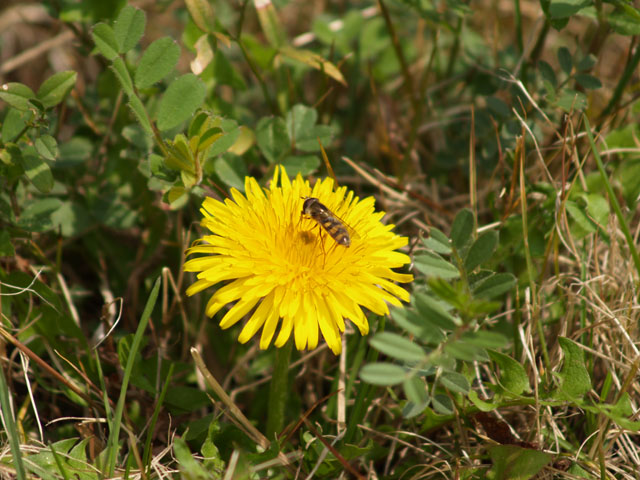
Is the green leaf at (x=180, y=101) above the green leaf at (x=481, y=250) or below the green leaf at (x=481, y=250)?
above

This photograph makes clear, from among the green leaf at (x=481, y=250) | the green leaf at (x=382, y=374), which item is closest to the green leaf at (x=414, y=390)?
the green leaf at (x=382, y=374)

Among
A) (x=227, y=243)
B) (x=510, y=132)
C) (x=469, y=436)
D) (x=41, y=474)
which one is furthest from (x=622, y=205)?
(x=41, y=474)

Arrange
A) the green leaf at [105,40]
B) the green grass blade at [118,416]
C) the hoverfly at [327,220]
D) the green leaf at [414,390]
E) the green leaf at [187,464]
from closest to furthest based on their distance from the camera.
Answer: the green leaf at [414,390], the green leaf at [187,464], the green grass blade at [118,416], the hoverfly at [327,220], the green leaf at [105,40]

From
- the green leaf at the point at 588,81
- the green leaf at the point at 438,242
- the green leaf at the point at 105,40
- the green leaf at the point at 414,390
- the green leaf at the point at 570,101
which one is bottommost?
the green leaf at the point at 414,390

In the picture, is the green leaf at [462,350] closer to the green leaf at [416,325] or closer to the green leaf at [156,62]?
the green leaf at [416,325]

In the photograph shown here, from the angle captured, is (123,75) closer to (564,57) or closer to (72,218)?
(72,218)

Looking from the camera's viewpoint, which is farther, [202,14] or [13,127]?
[202,14]

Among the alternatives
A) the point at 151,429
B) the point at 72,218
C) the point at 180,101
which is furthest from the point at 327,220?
the point at 72,218

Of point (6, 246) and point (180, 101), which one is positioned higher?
point (180, 101)
